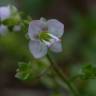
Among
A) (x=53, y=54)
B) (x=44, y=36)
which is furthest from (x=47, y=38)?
(x=53, y=54)

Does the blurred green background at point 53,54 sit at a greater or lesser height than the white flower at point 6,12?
lesser

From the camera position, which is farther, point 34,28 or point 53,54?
point 53,54

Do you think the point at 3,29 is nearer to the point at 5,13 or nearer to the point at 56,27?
the point at 5,13

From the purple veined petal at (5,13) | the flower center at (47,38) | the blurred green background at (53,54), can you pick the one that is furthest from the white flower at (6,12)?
the blurred green background at (53,54)

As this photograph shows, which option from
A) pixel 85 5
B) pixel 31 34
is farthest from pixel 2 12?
pixel 85 5

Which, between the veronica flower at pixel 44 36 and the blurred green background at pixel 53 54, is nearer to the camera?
the veronica flower at pixel 44 36

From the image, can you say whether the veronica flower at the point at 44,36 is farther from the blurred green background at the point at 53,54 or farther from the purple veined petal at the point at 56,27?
the blurred green background at the point at 53,54

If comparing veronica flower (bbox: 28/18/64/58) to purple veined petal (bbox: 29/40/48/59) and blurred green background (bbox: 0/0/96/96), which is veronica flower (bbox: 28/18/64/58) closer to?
purple veined petal (bbox: 29/40/48/59)
